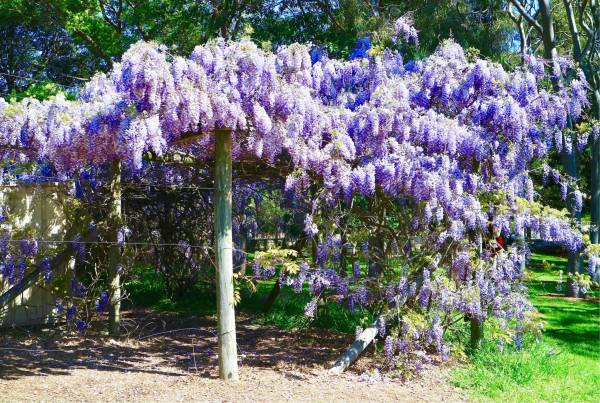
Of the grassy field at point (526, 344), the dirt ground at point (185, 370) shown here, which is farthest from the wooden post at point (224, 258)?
the grassy field at point (526, 344)

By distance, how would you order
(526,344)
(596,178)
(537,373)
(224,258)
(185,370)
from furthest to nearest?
(596,178) → (526,344) → (185,370) → (537,373) → (224,258)

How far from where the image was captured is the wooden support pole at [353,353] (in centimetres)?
604

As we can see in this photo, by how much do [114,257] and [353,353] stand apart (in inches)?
127

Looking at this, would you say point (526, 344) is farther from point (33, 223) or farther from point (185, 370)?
point (33, 223)

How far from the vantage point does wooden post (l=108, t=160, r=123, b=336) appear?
7.67 metres

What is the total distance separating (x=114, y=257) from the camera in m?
7.73

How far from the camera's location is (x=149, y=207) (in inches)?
391

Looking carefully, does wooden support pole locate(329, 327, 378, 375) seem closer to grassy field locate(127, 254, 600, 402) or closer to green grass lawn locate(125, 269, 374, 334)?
grassy field locate(127, 254, 600, 402)

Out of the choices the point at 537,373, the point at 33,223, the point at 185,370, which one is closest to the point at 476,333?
the point at 537,373

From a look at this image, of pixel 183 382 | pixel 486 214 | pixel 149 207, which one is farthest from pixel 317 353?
pixel 149 207

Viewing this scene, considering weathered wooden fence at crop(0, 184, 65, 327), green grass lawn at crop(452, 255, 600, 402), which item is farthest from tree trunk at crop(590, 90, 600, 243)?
weathered wooden fence at crop(0, 184, 65, 327)

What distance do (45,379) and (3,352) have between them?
1.44 metres

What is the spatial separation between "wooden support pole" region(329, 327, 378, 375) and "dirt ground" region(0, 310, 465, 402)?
0.29 feet

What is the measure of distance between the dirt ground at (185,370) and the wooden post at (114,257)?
246mm
